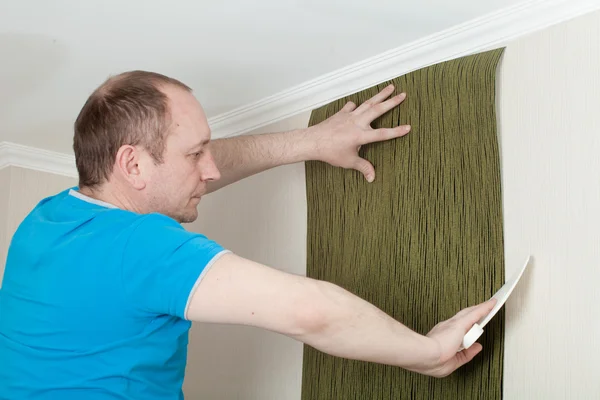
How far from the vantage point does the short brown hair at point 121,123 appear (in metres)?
1.67

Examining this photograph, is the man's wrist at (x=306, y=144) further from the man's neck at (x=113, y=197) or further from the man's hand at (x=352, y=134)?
the man's neck at (x=113, y=197)

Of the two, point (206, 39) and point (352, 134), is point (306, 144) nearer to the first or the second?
point (352, 134)

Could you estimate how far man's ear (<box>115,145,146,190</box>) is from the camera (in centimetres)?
166

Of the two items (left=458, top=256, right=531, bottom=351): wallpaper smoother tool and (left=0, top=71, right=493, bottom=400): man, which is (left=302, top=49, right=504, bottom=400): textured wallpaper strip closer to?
(left=458, top=256, right=531, bottom=351): wallpaper smoother tool

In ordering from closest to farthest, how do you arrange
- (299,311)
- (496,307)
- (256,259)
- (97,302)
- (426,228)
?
(299,311)
(97,302)
(496,307)
(426,228)
(256,259)

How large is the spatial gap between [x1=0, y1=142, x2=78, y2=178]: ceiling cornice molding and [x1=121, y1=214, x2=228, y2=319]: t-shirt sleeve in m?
2.19

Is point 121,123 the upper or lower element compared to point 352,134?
lower

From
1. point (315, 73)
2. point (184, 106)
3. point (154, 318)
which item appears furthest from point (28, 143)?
point (154, 318)

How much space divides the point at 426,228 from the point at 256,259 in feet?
2.86

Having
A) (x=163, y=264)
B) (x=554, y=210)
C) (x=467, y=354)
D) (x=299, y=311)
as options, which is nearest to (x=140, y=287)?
(x=163, y=264)

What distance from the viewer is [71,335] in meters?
1.49

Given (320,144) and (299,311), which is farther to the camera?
(320,144)

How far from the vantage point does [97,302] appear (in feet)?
4.79

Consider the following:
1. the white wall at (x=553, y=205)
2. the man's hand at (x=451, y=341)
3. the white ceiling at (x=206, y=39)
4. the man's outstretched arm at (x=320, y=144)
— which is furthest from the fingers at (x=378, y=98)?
the man's hand at (x=451, y=341)
